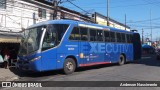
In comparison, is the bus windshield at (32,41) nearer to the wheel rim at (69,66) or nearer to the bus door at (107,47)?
the wheel rim at (69,66)

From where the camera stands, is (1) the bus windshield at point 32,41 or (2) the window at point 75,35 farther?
(2) the window at point 75,35

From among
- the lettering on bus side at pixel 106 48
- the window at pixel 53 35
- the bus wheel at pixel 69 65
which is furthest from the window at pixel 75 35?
the bus wheel at pixel 69 65

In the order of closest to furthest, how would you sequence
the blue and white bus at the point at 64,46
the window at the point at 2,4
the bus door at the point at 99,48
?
the blue and white bus at the point at 64,46 < the bus door at the point at 99,48 < the window at the point at 2,4

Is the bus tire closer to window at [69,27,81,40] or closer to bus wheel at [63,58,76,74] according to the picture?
window at [69,27,81,40]

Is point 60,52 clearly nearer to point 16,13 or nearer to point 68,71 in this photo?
point 68,71

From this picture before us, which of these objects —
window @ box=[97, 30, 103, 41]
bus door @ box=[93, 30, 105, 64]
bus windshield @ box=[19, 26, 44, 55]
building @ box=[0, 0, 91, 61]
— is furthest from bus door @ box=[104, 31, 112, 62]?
bus windshield @ box=[19, 26, 44, 55]

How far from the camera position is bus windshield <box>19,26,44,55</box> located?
1530cm

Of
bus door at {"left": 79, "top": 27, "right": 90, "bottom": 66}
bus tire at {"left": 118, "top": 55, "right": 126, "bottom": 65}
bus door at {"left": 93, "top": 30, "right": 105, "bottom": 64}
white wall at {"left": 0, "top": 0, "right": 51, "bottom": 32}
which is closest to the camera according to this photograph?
bus door at {"left": 79, "top": 27, "right": 90, "bottom": 66}

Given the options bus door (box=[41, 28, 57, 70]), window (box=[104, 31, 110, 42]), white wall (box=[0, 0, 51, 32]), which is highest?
white wall (box=[0, 0, 51, 32])

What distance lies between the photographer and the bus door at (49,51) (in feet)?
50.1

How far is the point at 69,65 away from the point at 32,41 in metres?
2.76

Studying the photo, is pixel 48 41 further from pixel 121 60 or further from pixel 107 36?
pixel 121 60

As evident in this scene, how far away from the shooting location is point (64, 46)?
16.4 m

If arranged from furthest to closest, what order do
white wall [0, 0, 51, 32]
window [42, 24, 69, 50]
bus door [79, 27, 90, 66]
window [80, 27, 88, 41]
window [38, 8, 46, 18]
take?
window [38, 8, 46, 18] < white wall [0, 0, 51, 32] < window [80, 27, 88, 41] < bus door [79, 27, 90, 66] < window [42, 24, 69, 50]
